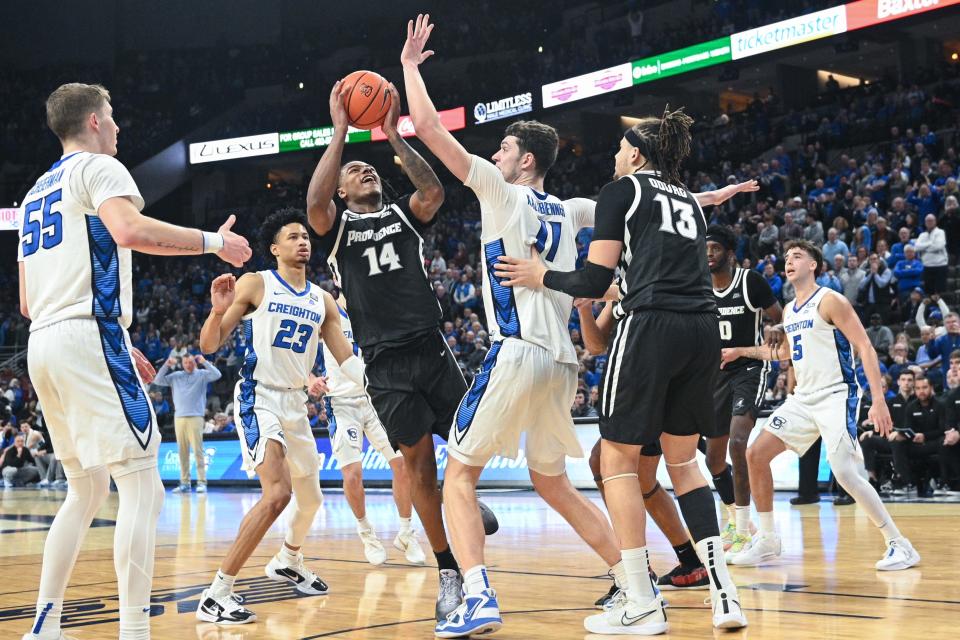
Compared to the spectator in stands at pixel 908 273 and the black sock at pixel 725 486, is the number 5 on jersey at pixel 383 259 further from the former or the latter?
the spectator in stands at pixel 908 273

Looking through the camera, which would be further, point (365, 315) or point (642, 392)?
point (365, 315)

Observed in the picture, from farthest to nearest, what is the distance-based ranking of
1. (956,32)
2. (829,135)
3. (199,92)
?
(199,92), (956,32), (829,135)

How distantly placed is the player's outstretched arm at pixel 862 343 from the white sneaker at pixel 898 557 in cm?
67

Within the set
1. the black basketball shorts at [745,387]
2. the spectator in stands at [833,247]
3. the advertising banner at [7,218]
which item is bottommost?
the black basketball shorts at [745,387]

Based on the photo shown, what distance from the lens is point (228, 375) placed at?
911 inches

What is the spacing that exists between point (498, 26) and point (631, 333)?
29.3 meters

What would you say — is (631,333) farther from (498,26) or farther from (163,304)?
(498,26)

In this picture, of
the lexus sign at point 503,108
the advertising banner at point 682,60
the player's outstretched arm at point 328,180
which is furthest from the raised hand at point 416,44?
the lexus sign at point 503,108


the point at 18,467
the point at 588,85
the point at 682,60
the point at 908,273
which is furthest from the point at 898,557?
the point at 588,85

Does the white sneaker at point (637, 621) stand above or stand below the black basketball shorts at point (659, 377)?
below

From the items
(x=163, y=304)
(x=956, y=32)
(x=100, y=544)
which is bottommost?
(x=100, y=544)

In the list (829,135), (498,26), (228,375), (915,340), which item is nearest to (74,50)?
(498,26)

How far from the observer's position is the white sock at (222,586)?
506 cm

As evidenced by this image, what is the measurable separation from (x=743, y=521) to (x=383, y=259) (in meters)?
3.38
